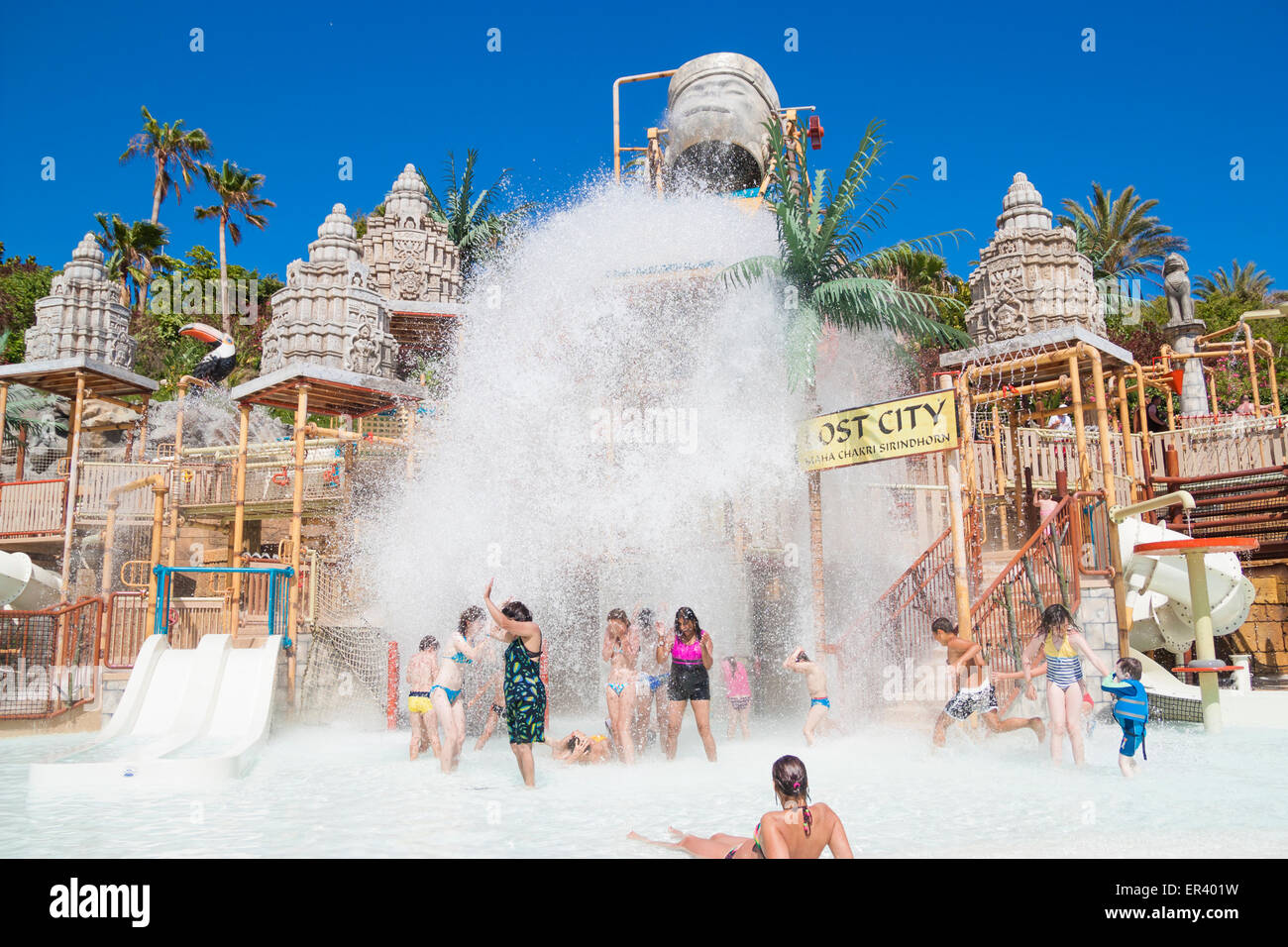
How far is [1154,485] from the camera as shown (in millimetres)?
17734

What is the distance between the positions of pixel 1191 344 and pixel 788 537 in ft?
59.4

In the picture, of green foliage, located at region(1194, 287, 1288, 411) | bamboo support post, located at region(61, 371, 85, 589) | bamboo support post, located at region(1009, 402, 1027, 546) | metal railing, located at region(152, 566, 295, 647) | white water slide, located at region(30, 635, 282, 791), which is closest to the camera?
white water slide, located at region(30, 635, 282, 791)

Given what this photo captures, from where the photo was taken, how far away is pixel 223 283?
38.3 m

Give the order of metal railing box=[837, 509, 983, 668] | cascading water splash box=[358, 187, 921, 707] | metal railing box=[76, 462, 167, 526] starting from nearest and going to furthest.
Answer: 1. metal railing box=[837, 509, 983, 668]
2. cascading water splash box=[358, 187, 921, 707]
3. metal railing box=[76, 462, 167, 526]

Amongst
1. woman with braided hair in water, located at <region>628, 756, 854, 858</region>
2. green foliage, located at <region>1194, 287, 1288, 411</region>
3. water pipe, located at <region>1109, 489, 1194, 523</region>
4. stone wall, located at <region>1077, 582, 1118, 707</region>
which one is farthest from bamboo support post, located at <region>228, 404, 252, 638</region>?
green foliage, located at <region>1194, 287, 1288, 411</region>

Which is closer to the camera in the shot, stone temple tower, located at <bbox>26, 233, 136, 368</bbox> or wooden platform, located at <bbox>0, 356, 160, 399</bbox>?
wooden platform, located at <bbox>0, 356, 160, 399</bbox>

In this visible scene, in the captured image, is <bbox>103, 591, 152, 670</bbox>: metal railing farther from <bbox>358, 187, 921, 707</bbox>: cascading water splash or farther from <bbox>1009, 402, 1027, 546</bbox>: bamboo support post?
<bbox>1009, 402, 1027, 546</bbox>: bamboo support post

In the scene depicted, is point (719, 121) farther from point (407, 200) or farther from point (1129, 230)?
point (1129, 230)

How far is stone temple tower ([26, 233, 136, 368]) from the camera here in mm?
18531

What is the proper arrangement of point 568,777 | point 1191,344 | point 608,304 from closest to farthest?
1. point 568,777
2. point 608,304
3. point 1191,344

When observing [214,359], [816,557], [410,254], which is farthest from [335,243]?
[214,359]

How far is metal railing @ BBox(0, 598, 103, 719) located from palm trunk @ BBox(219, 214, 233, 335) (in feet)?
88.0
